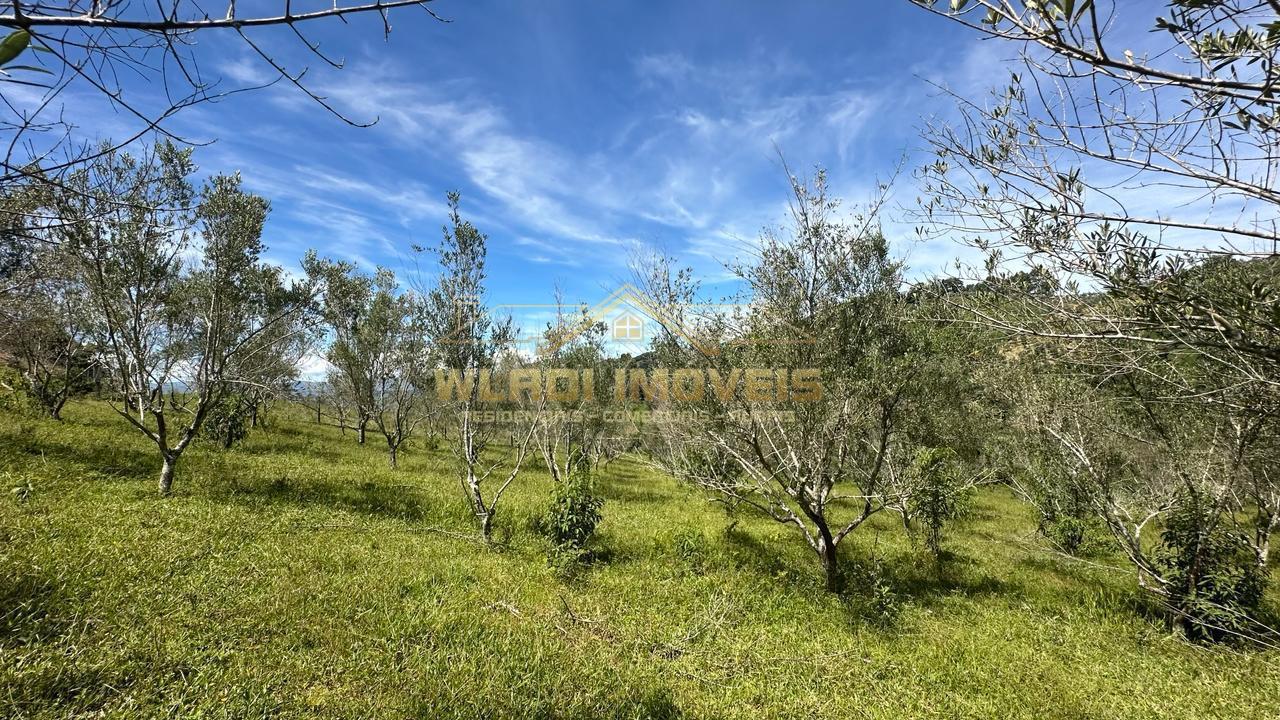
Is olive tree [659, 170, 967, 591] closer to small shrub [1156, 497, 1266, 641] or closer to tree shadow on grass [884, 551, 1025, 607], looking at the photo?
tree shadow on grass [884, 551, 1025, 607]

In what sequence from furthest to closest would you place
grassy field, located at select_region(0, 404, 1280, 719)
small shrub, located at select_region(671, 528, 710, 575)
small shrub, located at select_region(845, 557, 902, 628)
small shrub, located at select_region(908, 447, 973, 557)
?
small shrub, located at select_region(908, 447, 973, 557)
small shrub, located at select_region(671, 528, 710, 575)
small shrub, located at select_region(845, 557, 902, 628)
grassy field, located at select_region(0, 404, 1280, 719)

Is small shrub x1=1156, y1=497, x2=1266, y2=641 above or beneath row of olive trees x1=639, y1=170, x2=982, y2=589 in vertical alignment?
beneath

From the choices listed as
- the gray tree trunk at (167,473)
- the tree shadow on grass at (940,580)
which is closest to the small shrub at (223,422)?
the gray tree trunk at (167,473)

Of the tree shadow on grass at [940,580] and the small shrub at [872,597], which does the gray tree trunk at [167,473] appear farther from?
the tree shadow on grass at [940,580]

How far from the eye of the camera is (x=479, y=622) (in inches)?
243

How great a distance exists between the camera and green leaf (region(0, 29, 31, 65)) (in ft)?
2.91

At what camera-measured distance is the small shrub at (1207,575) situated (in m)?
7.50

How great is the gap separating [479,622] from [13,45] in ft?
22.4

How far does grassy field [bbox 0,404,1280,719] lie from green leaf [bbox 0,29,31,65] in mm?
5216

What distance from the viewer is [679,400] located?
9.84 m

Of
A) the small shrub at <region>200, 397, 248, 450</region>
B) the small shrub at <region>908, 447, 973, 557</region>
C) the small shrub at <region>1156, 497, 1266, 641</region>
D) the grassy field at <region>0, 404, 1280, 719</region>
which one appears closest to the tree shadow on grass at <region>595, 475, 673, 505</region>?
the grassy field at <region>0, 404, 1280, 719</region>

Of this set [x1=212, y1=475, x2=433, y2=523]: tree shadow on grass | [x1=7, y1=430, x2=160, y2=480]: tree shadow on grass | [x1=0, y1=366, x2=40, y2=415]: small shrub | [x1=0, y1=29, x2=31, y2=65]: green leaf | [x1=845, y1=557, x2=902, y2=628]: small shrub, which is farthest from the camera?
[x1=0, y1=366, x2=40, y2=415]: small shrub

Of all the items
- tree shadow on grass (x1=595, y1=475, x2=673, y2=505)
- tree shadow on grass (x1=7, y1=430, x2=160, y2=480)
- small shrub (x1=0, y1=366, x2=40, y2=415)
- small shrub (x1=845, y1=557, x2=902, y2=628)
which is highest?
small shrub (x1=0, y1=366, x2=40, y2=415)

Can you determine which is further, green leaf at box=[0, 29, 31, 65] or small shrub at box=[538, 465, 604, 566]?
small shrub at box=[538, 465, 604, 566]
